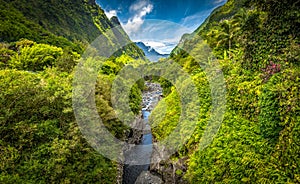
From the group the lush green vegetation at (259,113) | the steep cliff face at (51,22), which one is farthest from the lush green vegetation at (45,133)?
the steep cliff face at (51,22)

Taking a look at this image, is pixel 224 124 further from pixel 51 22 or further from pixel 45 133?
pixel 51 22

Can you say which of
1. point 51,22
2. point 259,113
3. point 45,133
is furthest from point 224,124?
point 51,22

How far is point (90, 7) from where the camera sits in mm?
145500

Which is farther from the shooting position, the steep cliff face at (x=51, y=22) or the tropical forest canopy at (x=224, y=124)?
the steep cliff face at (x=51, y=22)

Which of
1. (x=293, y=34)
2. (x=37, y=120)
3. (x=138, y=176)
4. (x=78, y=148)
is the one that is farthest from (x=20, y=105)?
(x=293, y=34)

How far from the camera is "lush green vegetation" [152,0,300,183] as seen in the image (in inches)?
420

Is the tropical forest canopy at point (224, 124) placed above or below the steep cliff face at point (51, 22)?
A: below

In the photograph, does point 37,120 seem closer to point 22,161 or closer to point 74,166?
point 22,161

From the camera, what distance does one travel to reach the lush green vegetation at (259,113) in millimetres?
10656

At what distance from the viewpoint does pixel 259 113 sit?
42.9 ft

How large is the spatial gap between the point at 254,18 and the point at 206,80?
6991 mm

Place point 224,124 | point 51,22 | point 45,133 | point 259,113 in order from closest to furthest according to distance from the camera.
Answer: point 259,113 → point 45,133 → point 224,124 → point 51,22

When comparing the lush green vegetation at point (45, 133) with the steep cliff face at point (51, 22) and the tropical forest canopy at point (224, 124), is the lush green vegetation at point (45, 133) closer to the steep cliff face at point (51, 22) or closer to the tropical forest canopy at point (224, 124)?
the tropical forest canopy at point (224, 124)

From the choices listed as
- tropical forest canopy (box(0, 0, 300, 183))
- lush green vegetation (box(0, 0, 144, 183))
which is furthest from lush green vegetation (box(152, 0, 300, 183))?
lush green vegetation (box(0, 0, 144, 183))
